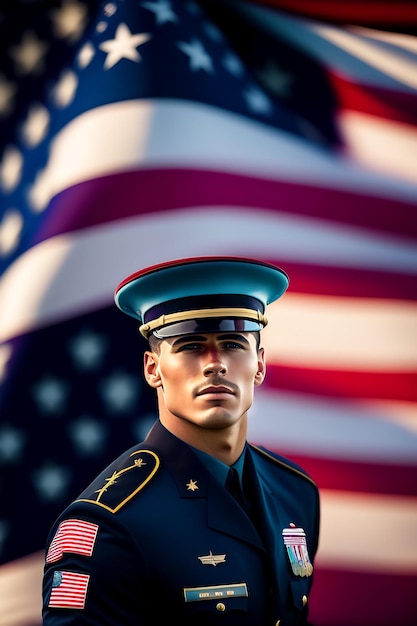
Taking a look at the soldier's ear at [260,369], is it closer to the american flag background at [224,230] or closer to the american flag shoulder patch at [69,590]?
the american flag shoulder patch at [69,590]

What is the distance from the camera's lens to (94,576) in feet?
6.24

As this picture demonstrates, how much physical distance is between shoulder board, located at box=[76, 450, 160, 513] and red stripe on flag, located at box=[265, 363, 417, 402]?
1195mm

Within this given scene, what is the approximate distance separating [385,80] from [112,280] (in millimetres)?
1530

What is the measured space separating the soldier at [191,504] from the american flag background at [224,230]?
3.11ft

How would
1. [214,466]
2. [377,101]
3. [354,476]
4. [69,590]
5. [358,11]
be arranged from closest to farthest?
[69,590]
[214,466]
[354,476]
[377,101]
[358,11]

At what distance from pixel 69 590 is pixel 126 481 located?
0.95ft

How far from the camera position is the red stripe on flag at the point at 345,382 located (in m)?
3.30

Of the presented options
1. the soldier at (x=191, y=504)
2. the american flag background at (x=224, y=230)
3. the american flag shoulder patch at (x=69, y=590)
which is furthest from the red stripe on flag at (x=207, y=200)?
the american flag shoulder patch at (x=69, y=590)

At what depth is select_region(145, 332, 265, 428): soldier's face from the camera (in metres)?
2.00

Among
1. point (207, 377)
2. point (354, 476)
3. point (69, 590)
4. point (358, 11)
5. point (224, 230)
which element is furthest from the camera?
point (358, 11)

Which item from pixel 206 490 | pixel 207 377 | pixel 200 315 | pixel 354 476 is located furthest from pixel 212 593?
pixel 354 476

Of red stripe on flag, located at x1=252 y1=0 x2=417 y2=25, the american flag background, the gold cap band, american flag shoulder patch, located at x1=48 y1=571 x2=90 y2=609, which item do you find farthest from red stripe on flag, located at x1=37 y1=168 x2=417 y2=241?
american flag shoulder patch, located at x1=48 y1=571 x2=90 y2=609

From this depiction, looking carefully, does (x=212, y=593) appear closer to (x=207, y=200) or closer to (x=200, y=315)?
(x=200, y=315)

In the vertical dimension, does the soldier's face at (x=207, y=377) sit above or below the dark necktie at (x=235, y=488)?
above
